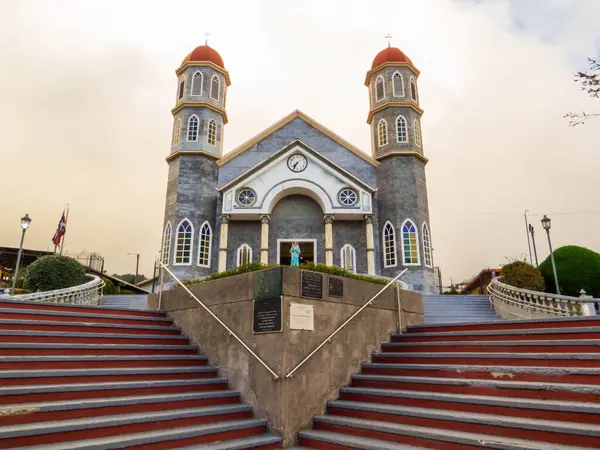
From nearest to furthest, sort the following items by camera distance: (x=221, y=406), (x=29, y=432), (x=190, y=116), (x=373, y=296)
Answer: (x=29, y=432), (x=221, y=406), (x=373, y=296), (x=190, y=116)

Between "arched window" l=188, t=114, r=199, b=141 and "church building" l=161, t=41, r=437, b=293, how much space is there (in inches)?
2.6

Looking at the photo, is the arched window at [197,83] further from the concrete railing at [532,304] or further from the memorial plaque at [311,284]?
the memorial plaque at [311,284]

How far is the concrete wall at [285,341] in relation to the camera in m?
6.80

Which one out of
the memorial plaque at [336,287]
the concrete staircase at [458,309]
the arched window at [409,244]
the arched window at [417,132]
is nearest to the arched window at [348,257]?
the arched window at [409,244]

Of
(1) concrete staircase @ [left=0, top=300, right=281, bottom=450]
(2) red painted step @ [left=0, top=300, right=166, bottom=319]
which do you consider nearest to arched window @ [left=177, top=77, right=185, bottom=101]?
(2) red painted step @ [left=0, top=300, right=166, bottom=319]

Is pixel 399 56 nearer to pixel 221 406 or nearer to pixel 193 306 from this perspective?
pixel 193 306

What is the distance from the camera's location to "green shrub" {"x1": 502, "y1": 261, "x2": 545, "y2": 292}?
647 inches

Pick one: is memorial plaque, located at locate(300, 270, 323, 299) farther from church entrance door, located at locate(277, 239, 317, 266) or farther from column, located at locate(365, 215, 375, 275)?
church entrance door, located at locate(277, 239, 317, 266)

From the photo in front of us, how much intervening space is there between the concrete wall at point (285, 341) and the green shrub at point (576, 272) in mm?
12865

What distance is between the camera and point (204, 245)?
75.5 feet

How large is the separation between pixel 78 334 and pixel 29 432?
2.90 metres

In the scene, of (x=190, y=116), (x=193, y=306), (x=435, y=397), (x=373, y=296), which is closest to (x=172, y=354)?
(x=193, y=306)

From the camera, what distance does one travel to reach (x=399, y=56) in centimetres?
2672

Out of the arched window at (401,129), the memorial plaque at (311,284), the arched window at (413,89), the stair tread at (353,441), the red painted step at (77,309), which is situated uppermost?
the arched window at (413,89)
